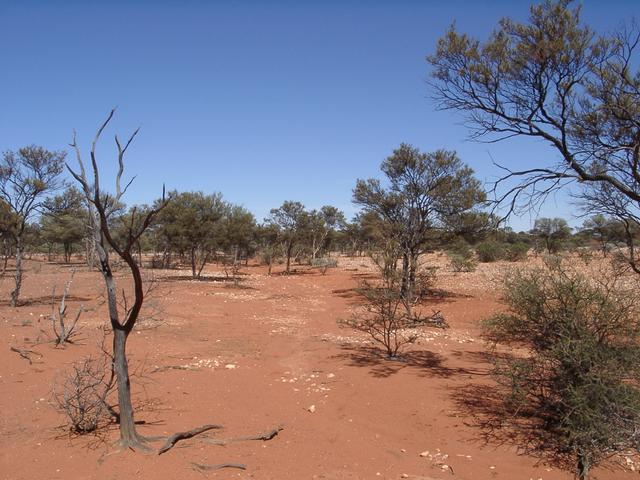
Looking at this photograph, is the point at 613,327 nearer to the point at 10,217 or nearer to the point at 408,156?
the point at 408,156

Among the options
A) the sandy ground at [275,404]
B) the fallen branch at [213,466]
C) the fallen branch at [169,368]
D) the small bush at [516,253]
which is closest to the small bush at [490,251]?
the small bush at [516,253]

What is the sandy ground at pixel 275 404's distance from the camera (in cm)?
527

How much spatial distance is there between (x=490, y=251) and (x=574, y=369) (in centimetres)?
3680

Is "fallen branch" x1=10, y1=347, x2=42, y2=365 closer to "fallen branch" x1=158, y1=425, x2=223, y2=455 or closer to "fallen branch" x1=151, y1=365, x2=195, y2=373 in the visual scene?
"fallen branch" x1=151, y1=365, x2=195, y2=373

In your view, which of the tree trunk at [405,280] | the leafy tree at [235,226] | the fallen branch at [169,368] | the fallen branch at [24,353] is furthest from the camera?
the leafy tree at [235,226]

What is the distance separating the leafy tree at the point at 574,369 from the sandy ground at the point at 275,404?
502mm

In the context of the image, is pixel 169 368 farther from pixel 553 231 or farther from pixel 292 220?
pixel 553 231

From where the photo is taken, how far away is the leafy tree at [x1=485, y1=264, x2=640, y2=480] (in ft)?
17.8

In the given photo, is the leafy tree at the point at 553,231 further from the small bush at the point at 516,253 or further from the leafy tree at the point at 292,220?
the leafy tree at the point at 292,220

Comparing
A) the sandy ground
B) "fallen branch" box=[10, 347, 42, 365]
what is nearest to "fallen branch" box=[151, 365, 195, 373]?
the sandy ground

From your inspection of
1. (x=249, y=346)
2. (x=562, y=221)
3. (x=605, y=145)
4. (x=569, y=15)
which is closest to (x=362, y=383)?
(x=249, y=346)

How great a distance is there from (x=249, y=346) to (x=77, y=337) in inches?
175

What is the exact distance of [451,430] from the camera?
21.5ft

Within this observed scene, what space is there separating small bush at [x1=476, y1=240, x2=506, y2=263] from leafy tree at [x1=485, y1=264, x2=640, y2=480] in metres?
35.2
